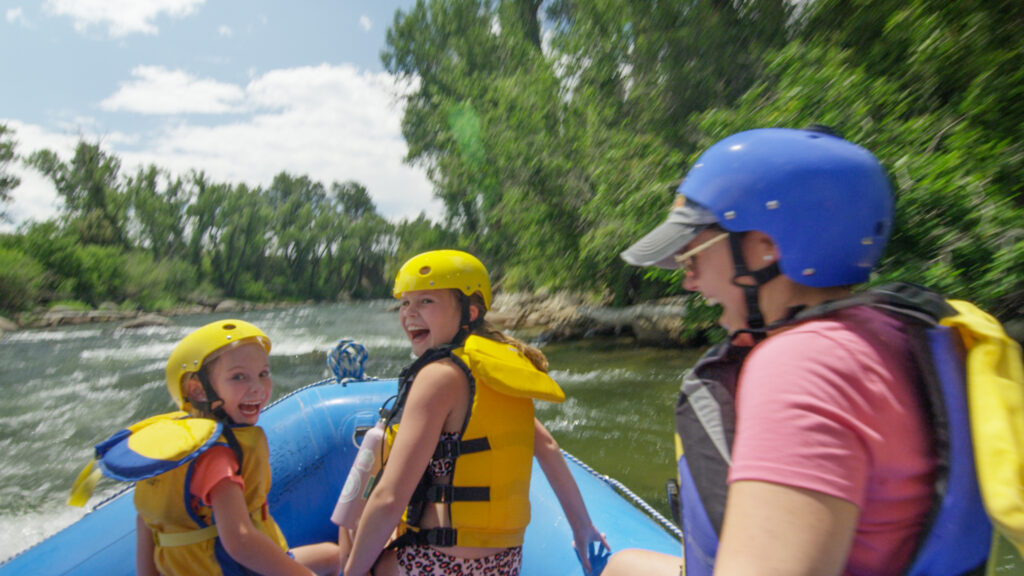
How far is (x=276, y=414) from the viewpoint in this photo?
11.5 ft

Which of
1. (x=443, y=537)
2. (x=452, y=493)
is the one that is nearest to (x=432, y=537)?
(x=443, y=537)

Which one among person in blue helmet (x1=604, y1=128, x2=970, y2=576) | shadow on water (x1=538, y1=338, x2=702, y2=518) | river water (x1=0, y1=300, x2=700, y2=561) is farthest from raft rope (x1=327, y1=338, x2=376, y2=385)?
person in blue helmet (x1=604, y1=128, x2=970, y2=576)

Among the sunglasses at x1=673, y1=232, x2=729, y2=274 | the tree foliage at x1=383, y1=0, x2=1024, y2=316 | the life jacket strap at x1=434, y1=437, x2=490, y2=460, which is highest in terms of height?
the tree foliage at x1=383, y1=0, x2=1024, y2=316

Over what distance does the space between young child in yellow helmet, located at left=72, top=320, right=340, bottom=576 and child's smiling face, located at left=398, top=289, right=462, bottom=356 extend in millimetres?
599

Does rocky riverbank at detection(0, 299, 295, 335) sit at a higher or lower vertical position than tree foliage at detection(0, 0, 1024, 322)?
lower

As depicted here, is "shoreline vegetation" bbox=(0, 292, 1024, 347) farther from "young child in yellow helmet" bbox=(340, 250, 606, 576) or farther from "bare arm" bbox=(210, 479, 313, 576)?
"bare arm" bbox=(210, 479, 313, 576)

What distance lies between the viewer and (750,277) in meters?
1.03

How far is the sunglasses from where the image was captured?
3.45ft

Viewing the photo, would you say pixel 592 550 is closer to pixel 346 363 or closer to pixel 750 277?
pixel 750 277

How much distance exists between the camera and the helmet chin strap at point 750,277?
3.33ft

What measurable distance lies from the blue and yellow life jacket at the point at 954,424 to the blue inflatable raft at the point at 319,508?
5.21 feet

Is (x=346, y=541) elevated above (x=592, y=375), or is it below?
above

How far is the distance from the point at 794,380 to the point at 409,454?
1075mm

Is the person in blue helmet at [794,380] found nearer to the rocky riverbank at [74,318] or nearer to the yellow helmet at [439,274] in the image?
the yellow helmet at [439,274]
